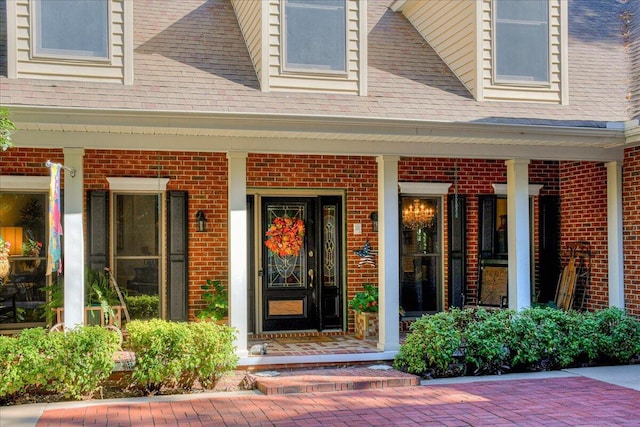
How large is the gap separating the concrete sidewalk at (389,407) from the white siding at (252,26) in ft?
13.6

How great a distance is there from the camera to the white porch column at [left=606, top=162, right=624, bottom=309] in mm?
10094

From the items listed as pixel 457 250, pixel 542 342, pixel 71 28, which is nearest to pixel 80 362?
pixel 71 28

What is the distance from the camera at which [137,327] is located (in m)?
8.07

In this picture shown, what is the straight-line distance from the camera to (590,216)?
11.1 meters

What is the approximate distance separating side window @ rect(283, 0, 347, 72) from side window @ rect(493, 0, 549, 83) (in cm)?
223

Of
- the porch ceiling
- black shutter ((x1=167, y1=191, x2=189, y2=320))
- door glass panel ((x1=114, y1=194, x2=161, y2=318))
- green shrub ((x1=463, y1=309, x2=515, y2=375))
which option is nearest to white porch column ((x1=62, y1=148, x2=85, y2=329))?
the porch ceiling

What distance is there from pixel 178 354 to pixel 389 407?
2367 mm

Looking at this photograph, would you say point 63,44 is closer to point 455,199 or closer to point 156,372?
point 156,372

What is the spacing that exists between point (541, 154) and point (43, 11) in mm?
6668

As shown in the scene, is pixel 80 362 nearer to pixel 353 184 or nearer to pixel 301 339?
pixel 301 339

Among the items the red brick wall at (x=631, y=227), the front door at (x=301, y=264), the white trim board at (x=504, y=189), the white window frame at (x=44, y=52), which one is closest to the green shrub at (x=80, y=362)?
the white window frame at (x=44, y=52)

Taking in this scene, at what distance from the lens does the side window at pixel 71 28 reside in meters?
8.71

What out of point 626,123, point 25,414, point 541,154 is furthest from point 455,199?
point 25,414

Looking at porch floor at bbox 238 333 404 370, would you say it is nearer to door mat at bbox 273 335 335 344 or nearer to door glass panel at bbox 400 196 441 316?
door mat at bbox 273 335 335 344
